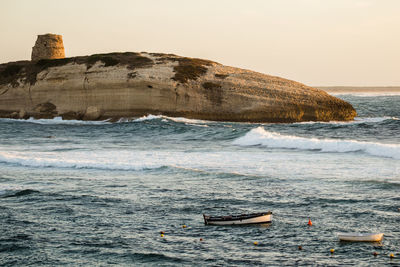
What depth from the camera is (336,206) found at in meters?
17.0

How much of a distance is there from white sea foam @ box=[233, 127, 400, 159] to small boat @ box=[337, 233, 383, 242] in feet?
49.0

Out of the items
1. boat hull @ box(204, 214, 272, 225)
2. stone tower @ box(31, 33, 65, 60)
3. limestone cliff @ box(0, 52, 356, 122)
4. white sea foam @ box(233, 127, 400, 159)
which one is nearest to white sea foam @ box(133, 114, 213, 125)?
limestone cliff @ box(0, 52, 356, 122)

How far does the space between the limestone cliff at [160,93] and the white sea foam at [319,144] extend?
1673 cm

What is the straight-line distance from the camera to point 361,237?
13352mm

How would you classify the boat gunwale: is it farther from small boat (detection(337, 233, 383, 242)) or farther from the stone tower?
the stone tower

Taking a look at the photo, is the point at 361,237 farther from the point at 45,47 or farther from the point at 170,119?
the point at 45,47

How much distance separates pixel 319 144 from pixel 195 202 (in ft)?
53.9

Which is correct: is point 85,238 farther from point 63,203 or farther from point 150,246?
point 63,203

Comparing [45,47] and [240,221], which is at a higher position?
[45,47]

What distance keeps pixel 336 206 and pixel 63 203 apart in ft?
29.1

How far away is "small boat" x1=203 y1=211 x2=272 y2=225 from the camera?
589 inches

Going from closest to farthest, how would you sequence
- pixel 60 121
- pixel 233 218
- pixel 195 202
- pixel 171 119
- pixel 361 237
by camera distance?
pixel 361 237 → pixel 233 218 → pixel 195 202 → pixel 171 119 → pixel 60 121

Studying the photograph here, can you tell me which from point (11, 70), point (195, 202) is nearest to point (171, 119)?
point (11, 70)

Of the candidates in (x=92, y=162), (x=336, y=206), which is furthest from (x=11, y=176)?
(x=336, y=206)
